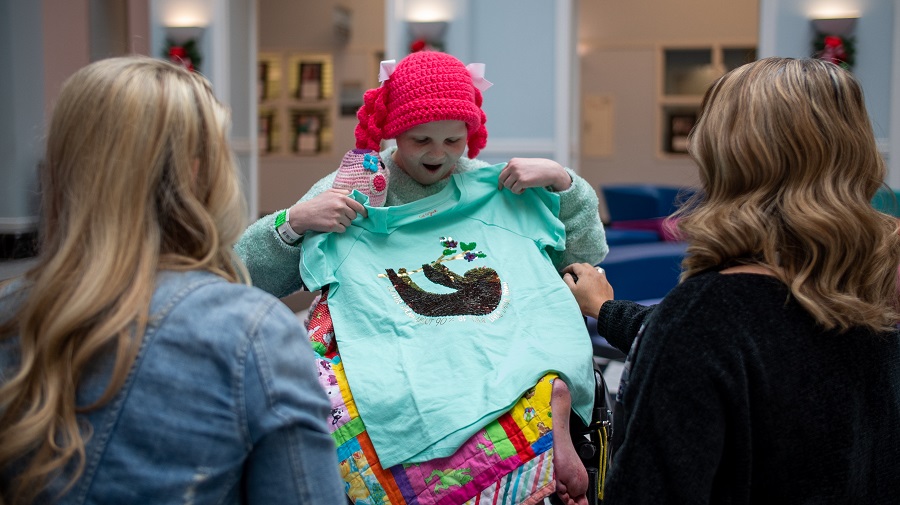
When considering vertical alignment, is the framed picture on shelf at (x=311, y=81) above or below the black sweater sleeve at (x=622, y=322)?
above

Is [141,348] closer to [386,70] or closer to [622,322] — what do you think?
[622,322]

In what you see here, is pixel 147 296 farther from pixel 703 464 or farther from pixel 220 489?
pixel 703 464

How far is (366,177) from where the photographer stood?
2104 millimetres

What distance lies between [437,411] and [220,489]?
809mm

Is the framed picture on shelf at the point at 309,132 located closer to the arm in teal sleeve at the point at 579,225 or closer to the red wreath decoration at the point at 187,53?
the red wreath decoration at the point at 187,53

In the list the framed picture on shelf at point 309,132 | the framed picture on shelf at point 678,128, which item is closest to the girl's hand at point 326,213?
the framed picture on shelf at point 678,128

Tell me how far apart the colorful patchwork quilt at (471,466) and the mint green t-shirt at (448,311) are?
28 mm

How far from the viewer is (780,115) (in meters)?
1.13

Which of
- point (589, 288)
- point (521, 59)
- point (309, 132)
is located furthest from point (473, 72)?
point (309, 132)

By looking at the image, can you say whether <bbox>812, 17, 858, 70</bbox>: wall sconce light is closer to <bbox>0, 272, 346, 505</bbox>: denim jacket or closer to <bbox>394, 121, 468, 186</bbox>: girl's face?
<bbox>394, 121, 468, 186</bbox>: girl's face

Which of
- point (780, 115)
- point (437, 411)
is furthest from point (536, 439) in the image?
point (780, 115)

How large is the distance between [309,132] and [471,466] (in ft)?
32.7

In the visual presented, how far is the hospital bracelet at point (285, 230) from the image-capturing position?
2046mm

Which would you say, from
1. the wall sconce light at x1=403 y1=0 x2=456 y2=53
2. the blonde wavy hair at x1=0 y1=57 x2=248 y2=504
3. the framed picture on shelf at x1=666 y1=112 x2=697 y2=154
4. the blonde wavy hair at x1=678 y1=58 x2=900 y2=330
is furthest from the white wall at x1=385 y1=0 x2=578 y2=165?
the blonde wavy hair at x1=0 y1=57 x2=248 y2=504
